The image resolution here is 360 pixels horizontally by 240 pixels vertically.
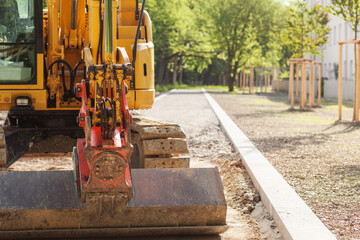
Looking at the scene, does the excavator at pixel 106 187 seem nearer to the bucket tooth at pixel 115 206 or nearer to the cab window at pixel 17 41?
the bucket tooth at pixel 115 206

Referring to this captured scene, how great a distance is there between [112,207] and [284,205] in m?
1.91

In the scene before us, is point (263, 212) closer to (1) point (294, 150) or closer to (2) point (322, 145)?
(1) point (294, 150)

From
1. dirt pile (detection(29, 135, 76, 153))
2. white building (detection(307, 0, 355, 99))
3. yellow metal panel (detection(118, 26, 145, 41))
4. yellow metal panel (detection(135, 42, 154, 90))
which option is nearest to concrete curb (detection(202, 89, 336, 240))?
yellow metal panel (detection(135, 42, 154, 90))

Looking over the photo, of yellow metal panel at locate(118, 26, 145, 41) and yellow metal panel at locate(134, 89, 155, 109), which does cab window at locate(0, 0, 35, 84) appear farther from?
yellow metal panel at locate(134, 89, 155, 109)

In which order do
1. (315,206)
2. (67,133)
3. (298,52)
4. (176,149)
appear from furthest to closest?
(298,52) → (67,133) → (176,149) → (315,206)

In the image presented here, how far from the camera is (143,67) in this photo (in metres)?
9.00

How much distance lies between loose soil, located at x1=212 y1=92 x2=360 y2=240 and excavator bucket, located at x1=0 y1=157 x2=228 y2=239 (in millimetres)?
1206

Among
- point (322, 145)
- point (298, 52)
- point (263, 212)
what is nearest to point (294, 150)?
point (322, 145)

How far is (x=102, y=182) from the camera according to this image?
229 inches

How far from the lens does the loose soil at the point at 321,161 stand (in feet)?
22.8

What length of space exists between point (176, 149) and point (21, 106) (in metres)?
2.09

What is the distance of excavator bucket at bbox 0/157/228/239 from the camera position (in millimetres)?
6023

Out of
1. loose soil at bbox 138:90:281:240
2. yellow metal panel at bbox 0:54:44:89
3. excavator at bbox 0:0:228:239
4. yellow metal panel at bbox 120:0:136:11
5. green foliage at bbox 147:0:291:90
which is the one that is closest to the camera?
excavator at bbox 0:0:228:239

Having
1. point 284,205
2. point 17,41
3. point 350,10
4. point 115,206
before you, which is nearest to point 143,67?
point 17,41
